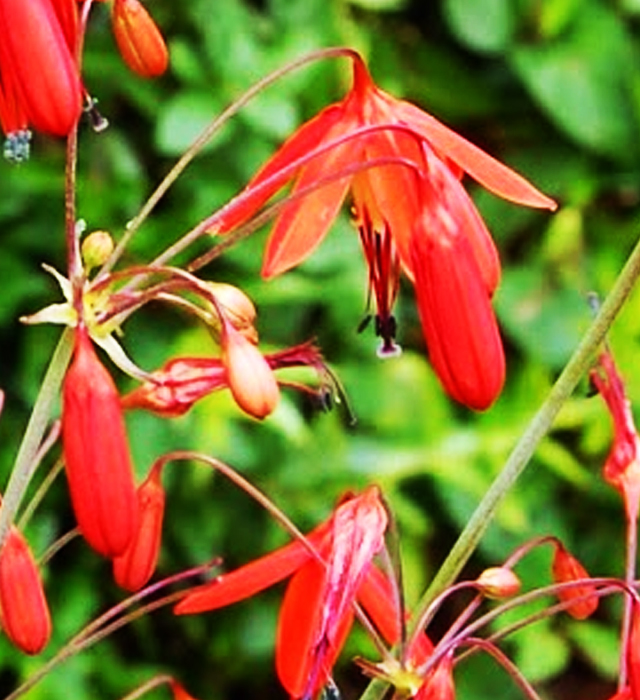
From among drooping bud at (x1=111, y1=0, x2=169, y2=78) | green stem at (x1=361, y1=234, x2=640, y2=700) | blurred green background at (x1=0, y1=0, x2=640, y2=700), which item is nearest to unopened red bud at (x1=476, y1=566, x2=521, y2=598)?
green stem at (x1=361, y1=234, x2=640, y2=700)

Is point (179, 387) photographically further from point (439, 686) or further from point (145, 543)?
point (439, 686)

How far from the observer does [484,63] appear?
3.50 m

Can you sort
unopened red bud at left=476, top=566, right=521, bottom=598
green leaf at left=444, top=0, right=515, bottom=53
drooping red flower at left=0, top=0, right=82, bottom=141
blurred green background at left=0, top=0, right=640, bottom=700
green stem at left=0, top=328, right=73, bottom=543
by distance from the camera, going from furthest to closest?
green leaf at left=444, top=0, right=515, bottom=53 → blurred green background at left=0, top=0, right=640, bottom=700 → unopened red bud at left=476, top=566, right=521, bottom=598 → green stem at left=0, top=328, right=73, bottom=543 → drooping red flower at left=0, top=0, right=82, bottom=141

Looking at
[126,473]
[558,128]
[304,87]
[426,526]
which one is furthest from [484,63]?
[126,473]

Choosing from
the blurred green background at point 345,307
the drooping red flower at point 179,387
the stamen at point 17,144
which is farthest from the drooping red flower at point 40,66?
the blurred green background at point 345,307

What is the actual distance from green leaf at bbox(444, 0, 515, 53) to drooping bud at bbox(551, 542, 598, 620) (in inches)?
66.6

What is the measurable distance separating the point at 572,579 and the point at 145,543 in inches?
11.1

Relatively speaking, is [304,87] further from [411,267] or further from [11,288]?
[411,267]

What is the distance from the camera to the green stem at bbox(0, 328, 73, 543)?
1502 millimetres

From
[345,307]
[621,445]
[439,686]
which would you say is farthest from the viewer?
[345,307]

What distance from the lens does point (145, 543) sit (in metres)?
1.67

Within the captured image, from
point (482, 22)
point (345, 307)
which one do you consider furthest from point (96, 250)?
point (482, 22)

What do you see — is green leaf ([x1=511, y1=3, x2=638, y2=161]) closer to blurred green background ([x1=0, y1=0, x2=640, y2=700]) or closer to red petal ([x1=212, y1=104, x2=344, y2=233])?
blurred green background ([x1=0, y1=0, x2=640, y2=700])

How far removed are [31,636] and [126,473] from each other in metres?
0.21
